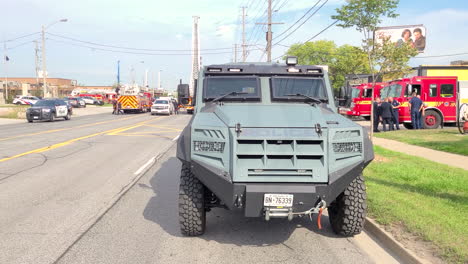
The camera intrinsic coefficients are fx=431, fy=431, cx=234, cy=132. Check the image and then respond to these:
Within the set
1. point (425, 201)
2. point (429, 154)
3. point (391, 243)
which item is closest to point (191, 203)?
point (391, 243)

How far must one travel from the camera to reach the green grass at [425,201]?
16.4 feet

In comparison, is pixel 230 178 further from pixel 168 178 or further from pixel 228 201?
pixel 168 178

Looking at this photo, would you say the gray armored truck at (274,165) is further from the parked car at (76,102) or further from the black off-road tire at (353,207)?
the parked car at (76,102)

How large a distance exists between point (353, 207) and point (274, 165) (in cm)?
136

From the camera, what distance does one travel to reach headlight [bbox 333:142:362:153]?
15.7ft

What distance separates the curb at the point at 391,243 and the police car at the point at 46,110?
93.8ft

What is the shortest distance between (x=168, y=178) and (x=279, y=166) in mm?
5274

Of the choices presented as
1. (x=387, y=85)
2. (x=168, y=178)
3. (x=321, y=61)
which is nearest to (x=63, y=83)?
(x=321, y=61)

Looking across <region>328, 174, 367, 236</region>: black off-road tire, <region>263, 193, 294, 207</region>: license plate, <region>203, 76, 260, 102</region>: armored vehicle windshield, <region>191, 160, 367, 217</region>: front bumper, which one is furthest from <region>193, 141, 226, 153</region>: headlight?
<region>328, 174, 367, 236</region>: black off-road tire

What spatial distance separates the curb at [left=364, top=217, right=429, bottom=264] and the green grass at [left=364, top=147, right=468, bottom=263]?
16 centimetres

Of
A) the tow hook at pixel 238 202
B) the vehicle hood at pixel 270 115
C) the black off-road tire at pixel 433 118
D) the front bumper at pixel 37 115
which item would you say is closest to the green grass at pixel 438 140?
the black off-road tire at pixel 433 118

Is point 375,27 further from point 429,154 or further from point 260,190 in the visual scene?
point 260,190

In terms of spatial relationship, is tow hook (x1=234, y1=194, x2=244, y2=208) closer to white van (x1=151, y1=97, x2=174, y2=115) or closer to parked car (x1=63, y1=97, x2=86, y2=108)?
white van (x1=151, y1=97, x2=174, y2=115)

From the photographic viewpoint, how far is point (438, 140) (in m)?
15.8
